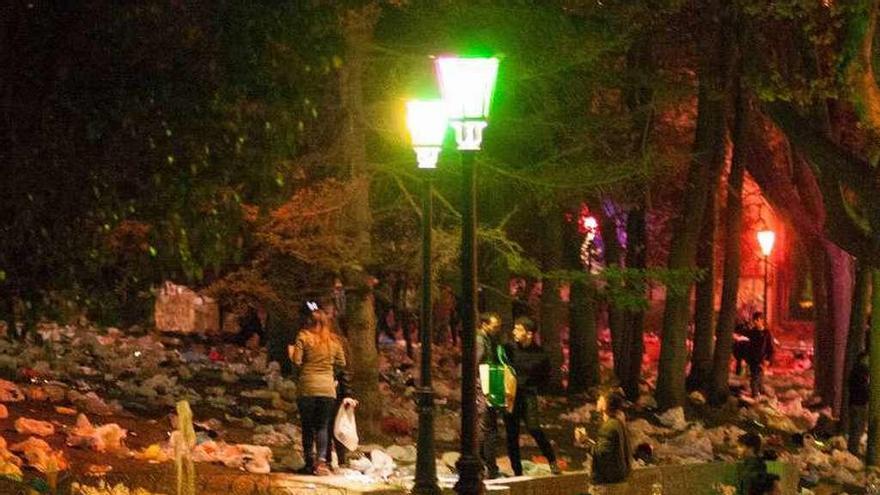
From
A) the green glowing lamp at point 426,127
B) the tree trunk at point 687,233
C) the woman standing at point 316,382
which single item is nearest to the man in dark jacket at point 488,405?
the woman standing at point 316,382

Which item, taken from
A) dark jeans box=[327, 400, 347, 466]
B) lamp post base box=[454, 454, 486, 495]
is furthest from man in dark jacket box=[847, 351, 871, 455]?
lamp post base box=[454, 454, 486, 495]

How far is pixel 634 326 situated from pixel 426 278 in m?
16.1

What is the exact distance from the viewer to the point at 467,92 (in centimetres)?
1204

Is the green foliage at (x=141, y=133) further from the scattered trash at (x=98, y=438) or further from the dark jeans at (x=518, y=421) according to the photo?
the dark jeans at (x=518, y=421)

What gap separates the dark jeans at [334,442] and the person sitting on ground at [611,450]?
323cm

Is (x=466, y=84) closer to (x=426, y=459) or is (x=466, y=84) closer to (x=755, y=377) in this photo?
(x=426, y=459)

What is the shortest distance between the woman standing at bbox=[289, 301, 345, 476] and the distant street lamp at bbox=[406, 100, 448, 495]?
1.43m

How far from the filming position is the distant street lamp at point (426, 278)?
1338 cm

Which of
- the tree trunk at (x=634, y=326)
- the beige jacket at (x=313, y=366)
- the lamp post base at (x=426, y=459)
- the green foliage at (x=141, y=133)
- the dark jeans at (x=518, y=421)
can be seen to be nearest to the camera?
the green foliage at (x=141, y=133)

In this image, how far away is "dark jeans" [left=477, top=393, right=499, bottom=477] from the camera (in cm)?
1530

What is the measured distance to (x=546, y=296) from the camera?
28.9 m

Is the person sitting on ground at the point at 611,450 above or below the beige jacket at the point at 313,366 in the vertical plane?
below

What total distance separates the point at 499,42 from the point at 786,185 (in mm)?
11557

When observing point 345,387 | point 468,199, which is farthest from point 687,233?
point 468,199
